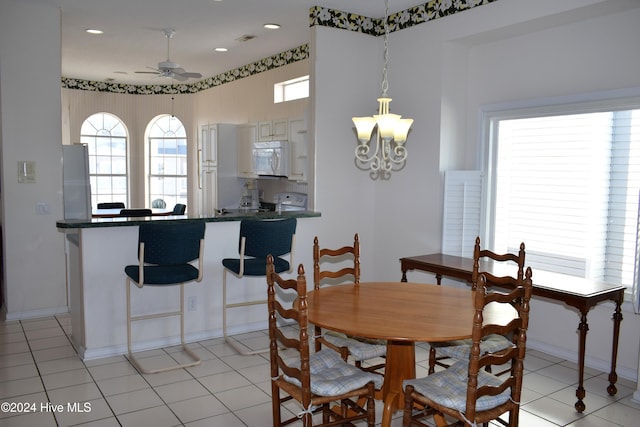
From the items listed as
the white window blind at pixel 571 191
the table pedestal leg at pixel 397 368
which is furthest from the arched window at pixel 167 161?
the table pedestal leg at pixel 397 368

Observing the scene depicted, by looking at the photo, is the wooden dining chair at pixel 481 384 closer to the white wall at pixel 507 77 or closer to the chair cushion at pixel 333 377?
the chair cushion at pixel 333 377

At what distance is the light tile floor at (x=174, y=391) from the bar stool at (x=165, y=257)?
0.75 feet

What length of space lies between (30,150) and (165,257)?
7.10 feet

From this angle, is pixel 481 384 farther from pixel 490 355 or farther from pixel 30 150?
pixel 30 150

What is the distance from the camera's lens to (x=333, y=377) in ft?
8.39

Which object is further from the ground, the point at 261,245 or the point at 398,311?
the point at 261,245

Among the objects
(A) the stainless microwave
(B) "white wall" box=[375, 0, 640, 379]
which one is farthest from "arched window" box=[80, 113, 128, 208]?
(B) "white wall" box=[375, 0, 640, 379]

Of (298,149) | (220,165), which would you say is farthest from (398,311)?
(220,165)

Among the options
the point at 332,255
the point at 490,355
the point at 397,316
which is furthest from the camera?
the point at 332,255

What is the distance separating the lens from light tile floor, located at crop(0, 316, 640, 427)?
306 centimetres

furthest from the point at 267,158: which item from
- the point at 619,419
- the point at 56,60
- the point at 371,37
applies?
the point at 619,419

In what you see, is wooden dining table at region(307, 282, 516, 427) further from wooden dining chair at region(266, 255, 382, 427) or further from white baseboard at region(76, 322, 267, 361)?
white baseboard at region(76, 322, 267, 361)

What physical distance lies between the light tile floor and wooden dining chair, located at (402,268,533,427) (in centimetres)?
74

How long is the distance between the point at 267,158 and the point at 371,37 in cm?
216
